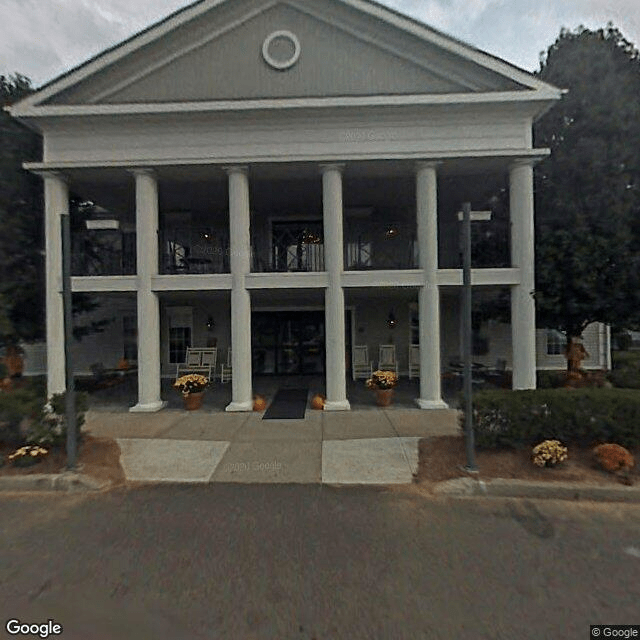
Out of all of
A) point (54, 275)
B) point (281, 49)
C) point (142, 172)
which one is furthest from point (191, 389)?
point (281, 49)

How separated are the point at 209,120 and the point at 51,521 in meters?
8.40

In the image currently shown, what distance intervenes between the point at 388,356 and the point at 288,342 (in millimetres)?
3724

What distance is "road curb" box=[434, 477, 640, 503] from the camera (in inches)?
192

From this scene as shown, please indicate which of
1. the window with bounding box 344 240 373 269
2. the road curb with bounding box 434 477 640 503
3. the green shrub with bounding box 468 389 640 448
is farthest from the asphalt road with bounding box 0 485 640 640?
the window with bounding box 344 240 373 269

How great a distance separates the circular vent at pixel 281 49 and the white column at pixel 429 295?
3.91 meters

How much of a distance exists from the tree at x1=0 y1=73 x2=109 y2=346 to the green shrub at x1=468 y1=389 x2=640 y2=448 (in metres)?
11.3

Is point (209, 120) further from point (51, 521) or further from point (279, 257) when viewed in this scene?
point (51, 521)

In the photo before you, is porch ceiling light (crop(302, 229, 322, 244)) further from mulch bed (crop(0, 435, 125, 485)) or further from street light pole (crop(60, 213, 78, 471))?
mulch bed (crop(0, 435, 125, 485))

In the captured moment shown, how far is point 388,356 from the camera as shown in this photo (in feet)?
47.3

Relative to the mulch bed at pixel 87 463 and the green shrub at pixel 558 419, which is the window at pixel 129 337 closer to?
the mulch bed at pixel 87 463

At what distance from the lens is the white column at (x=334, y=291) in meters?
9.49

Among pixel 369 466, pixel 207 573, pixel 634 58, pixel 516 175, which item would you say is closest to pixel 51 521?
pixel 207 573

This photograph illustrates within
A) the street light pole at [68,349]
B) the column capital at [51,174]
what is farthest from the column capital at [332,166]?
the column capital at [51,174]

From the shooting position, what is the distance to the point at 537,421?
5.82m
